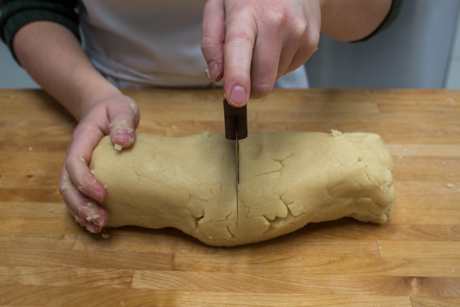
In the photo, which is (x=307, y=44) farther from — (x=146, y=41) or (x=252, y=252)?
(x=146, y=41)

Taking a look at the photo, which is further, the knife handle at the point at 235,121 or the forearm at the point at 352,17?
the forearm at the point at 352,17

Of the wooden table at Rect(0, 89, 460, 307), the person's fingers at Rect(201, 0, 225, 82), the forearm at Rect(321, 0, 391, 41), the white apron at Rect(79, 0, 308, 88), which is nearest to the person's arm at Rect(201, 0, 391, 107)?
the person's fingers at Rect(201, 0, 225, 82)

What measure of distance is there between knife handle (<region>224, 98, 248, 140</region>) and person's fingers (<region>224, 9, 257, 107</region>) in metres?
0.13

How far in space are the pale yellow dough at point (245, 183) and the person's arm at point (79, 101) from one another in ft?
0.14

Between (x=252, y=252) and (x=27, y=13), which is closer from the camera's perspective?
(x=252, y=252)

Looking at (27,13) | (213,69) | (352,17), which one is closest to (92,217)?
(213,69)

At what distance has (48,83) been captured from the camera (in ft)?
5.17

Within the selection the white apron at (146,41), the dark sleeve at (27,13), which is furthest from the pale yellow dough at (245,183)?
the dark sleeve at (27,13)

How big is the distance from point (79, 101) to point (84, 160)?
0.40 meters

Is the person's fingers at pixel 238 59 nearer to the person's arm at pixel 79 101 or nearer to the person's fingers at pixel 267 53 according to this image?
the person's fingers at pixel 267 53

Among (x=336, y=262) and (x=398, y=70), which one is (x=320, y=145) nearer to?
(x=336, y=262)

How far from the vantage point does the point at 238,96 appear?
783 mm

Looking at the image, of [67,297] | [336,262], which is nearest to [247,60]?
[336,262]

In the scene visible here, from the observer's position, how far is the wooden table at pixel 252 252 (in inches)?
42.8
